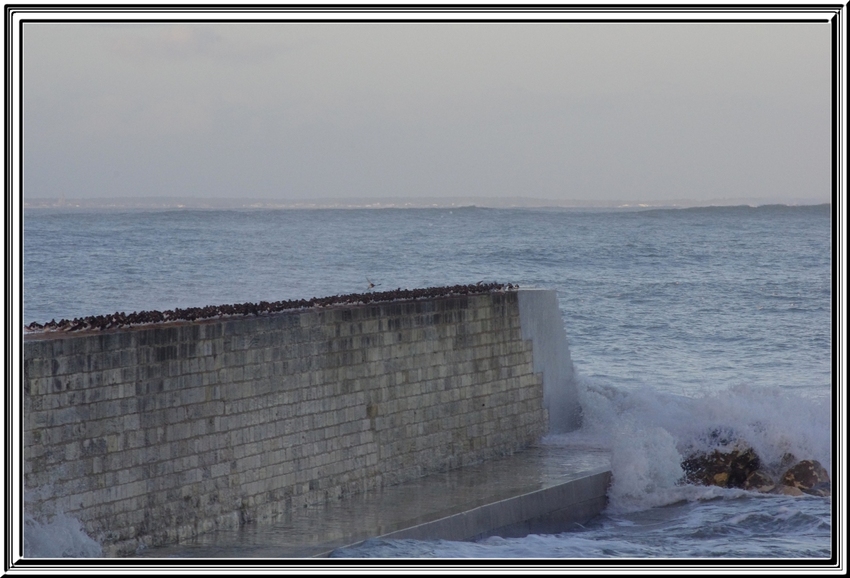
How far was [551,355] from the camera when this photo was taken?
48.8 ft

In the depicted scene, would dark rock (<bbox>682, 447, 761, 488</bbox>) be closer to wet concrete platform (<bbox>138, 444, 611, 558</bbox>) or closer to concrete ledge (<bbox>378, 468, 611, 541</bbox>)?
wet concrete platform (<bbox>138, 444, 611, 558</bbox>)

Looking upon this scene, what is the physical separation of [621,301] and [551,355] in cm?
2228

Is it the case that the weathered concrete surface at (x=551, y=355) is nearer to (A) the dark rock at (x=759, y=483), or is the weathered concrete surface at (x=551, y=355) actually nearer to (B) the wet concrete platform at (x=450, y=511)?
(B) the wet concrete platform at (x=450, y=511)

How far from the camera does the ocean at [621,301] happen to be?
39.4ft

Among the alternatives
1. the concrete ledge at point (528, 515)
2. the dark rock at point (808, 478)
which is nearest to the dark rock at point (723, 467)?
the dark rock at point (808, 478)

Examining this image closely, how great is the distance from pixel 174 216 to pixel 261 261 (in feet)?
25.9

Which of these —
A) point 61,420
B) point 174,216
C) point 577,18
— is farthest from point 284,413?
point 174,216

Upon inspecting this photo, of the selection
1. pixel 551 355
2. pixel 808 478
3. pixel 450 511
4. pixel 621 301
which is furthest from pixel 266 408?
pixel 621 301

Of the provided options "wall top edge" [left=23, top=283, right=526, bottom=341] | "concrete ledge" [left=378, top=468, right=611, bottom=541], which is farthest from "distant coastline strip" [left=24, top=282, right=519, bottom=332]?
"concrete ledge" [left=378, top=468, right=611, bottom=541]

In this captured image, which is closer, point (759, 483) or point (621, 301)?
point (759, 483)

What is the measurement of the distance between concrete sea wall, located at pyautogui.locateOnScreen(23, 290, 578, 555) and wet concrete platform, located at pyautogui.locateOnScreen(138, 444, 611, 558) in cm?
23

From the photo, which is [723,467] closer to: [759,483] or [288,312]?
[759,483]
